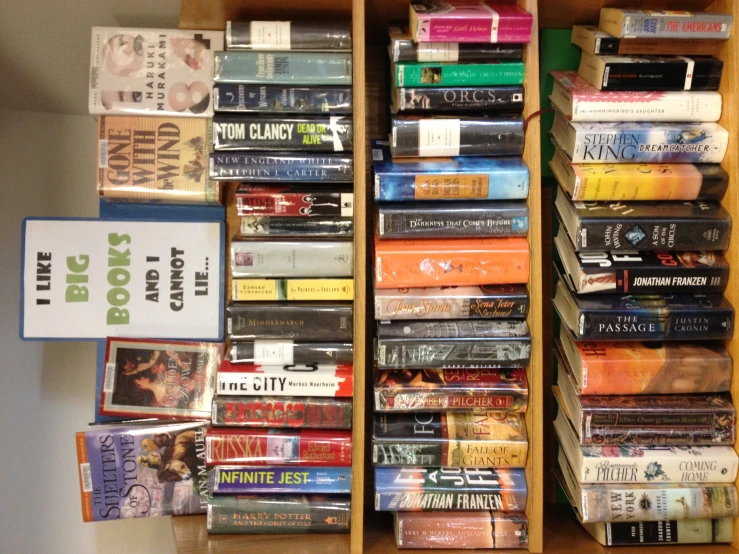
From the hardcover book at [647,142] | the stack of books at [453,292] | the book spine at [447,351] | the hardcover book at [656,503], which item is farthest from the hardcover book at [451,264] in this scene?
the hardcover book at [656,503]

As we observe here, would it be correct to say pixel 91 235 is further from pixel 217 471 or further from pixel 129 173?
pixel 217 471

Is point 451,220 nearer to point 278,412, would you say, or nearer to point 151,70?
point 278,412

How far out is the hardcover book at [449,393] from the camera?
4.11 ft

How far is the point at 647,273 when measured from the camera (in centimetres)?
122

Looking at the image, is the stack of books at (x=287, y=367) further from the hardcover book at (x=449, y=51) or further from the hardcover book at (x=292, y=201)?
the hardcover book at (x=449, y=51)

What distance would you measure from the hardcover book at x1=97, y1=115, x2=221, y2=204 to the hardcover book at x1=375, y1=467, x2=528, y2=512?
0.66 meters

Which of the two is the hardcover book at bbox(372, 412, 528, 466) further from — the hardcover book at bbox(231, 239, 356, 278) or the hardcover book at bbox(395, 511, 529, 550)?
the hardcover book at bbox(231, 239, 356, 278)

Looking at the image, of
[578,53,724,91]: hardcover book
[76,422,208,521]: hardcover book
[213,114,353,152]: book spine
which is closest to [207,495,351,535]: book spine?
[76,422,208,521]: hardcover book

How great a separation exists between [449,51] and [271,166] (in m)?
0.37

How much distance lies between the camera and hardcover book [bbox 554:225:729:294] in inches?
47.9

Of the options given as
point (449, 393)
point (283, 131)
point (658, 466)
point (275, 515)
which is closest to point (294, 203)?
point (283, 131)

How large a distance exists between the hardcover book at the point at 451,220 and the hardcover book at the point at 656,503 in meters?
0.50

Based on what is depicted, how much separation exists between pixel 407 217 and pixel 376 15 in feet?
1.31

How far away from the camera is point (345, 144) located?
124 cm
